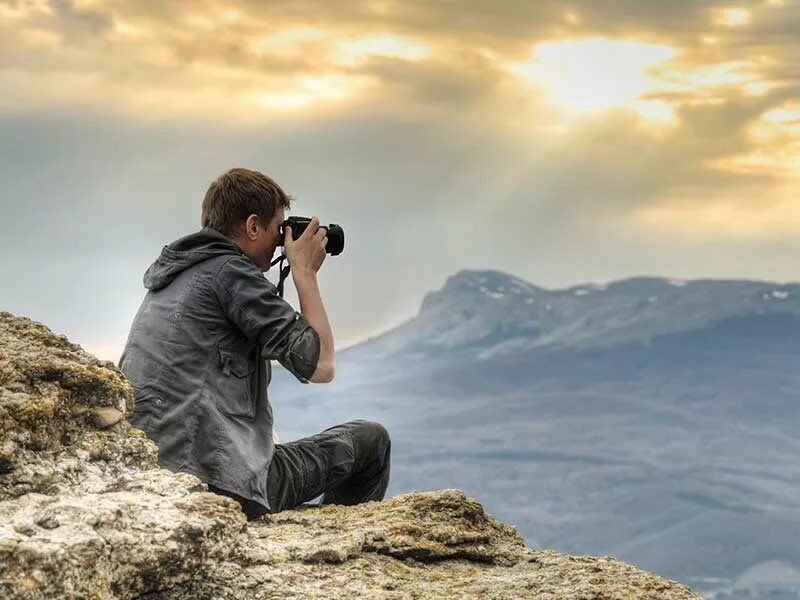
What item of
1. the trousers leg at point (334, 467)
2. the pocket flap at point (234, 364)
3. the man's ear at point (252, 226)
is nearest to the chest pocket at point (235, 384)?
the pocket flap at point (234, 364)

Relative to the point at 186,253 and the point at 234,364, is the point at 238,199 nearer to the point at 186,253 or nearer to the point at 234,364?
the point at 186,253

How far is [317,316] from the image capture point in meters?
8.55

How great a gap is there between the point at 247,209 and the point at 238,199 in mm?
93

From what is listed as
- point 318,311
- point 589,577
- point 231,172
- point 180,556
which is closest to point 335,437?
point 318,311

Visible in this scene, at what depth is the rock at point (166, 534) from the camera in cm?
552

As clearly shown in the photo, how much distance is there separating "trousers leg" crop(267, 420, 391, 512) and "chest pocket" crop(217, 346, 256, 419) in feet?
2.15

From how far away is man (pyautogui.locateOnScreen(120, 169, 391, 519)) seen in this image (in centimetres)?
814

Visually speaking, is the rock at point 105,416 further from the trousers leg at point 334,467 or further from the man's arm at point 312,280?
the trousers leg at point 334,467

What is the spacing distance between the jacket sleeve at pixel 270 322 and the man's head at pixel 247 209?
0.54m

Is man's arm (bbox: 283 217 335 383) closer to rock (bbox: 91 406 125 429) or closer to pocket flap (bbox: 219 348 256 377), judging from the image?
pocket flap (bbox: 219 348 256 377)

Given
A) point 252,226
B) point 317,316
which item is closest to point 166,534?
point 317,316

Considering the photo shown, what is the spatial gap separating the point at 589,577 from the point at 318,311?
104 inches

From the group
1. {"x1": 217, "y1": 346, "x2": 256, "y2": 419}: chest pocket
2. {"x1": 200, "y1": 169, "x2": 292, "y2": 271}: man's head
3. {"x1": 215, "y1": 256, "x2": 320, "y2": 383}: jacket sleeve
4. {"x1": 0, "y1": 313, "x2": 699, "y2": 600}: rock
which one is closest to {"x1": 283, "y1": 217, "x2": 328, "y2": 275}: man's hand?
{"x1": 200, "y1": 169, "x2": 292, "y2": 271}: man's head

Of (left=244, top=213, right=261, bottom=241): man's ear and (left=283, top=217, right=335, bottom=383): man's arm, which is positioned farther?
(left=244, top=213, right=261, bottom=241): man's ear
